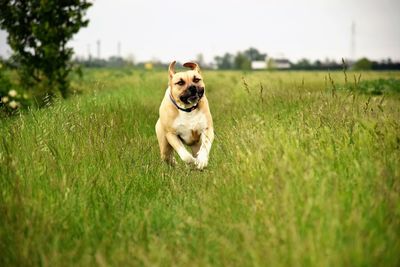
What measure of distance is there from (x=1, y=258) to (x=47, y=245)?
0.31 m


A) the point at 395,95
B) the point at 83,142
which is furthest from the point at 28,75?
the point at 395,95

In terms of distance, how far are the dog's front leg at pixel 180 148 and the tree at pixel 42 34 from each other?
858 centimetres

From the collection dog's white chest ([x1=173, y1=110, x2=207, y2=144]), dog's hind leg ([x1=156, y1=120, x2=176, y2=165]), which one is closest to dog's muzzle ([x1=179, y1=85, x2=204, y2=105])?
dog's white chest ([x1=173, y1=110, x2=207, y2=144])

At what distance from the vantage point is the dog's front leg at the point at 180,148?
18.1 ft

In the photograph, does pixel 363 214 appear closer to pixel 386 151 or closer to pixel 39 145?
pixel 386 151

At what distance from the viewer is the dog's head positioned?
5578mm

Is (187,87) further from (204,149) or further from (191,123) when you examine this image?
(204,149)

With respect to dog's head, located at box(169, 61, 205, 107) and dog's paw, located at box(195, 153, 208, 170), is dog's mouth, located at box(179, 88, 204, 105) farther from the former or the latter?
dog's paw, located at box(195, 153, 208, 170)

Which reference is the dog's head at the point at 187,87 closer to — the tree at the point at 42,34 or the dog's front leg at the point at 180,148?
the dog's front leg at the point at 180,148

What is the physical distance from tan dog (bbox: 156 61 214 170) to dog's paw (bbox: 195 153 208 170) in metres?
0.18

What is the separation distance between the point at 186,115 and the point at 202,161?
74 cm

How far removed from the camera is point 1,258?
2.81 m

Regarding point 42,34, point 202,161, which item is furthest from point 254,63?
point 202,161

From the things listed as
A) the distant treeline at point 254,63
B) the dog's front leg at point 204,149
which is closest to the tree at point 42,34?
the distant treeline at point 254,63
